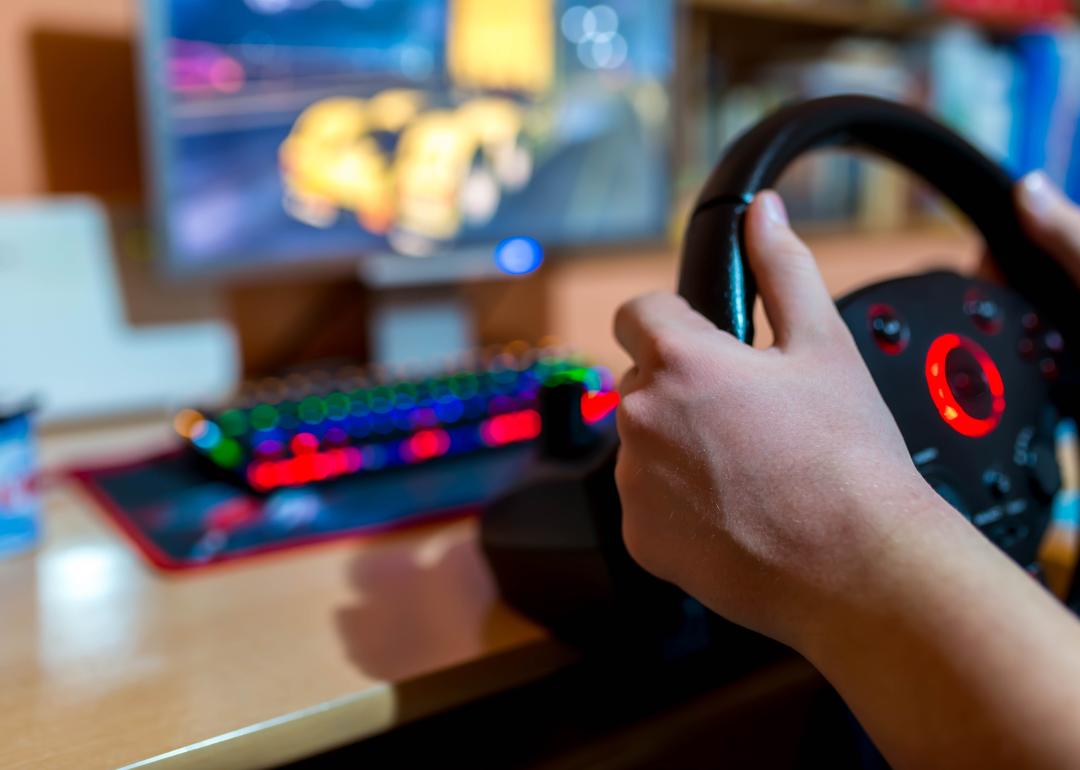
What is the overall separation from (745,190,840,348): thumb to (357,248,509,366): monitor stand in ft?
1.91

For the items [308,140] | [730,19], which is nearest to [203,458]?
[308,140]

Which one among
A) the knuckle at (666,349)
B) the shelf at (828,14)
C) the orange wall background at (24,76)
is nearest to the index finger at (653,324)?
the knuckle at (666,349)

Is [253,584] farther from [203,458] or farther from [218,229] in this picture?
[218,229]

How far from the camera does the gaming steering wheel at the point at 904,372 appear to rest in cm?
40

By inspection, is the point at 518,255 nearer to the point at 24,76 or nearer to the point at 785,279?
the point at 24,76

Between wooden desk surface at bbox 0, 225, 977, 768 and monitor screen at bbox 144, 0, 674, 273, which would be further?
monitor screen at bbox 144, 0, 674, 273

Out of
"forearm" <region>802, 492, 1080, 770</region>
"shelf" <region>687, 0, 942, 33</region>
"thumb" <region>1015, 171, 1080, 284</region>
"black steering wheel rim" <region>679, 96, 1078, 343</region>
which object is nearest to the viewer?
"forearm" <region>802, 492, 1080, 770</region>

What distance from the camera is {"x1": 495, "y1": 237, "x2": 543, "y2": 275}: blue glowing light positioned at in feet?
3.22

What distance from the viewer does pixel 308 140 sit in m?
0.85

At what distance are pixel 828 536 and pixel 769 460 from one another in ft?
0.11

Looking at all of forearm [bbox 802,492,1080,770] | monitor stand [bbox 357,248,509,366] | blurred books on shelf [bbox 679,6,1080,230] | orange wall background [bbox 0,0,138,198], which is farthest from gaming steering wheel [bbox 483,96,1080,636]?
blurred books on shelf [bbox 679,6,1080,230]

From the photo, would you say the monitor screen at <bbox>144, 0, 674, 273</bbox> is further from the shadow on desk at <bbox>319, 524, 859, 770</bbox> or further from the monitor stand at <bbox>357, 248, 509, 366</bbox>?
the shadow on desk at <bbox>319, 524, 859, 770</bbox>

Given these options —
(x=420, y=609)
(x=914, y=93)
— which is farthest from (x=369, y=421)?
(x=914, y=93)

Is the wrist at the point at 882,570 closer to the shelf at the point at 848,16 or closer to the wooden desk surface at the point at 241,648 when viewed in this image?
the wooden desk surface at the point at 241,648
